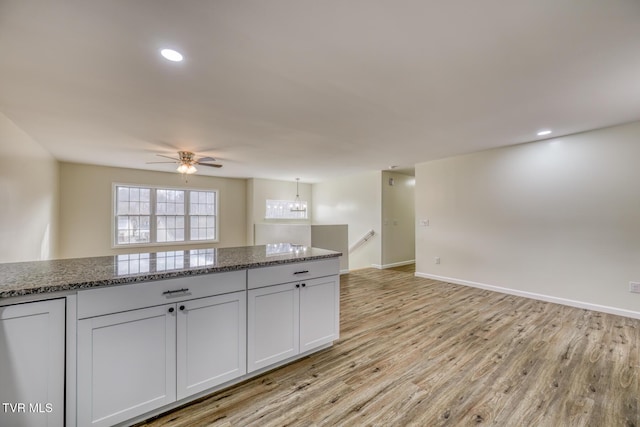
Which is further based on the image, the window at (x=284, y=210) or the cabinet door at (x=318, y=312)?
the window at (x=284, y=210)

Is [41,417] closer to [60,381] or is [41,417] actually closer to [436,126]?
[60,381]

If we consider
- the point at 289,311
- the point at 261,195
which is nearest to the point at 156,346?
the point at 289,311

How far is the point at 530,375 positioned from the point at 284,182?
7.26m

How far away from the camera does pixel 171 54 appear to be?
72.9 inches

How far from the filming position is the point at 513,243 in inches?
167

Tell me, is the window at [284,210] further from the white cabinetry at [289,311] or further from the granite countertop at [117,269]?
the white cabinetry at [289,311]

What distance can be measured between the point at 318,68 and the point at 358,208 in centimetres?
525

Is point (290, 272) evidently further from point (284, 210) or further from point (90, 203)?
point (284, 210)

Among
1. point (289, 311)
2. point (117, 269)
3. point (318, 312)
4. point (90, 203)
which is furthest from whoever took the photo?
point (90, 203)

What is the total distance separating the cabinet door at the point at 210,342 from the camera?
1.74 meters

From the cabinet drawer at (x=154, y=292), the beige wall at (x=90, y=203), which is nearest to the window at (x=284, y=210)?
the beige wall at (x=90, y=203)

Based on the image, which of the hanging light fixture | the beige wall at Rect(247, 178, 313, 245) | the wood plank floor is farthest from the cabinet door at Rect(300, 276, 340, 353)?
the hanging light fixture

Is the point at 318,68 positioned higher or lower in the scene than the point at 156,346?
higher

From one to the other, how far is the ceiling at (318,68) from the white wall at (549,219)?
534mm
